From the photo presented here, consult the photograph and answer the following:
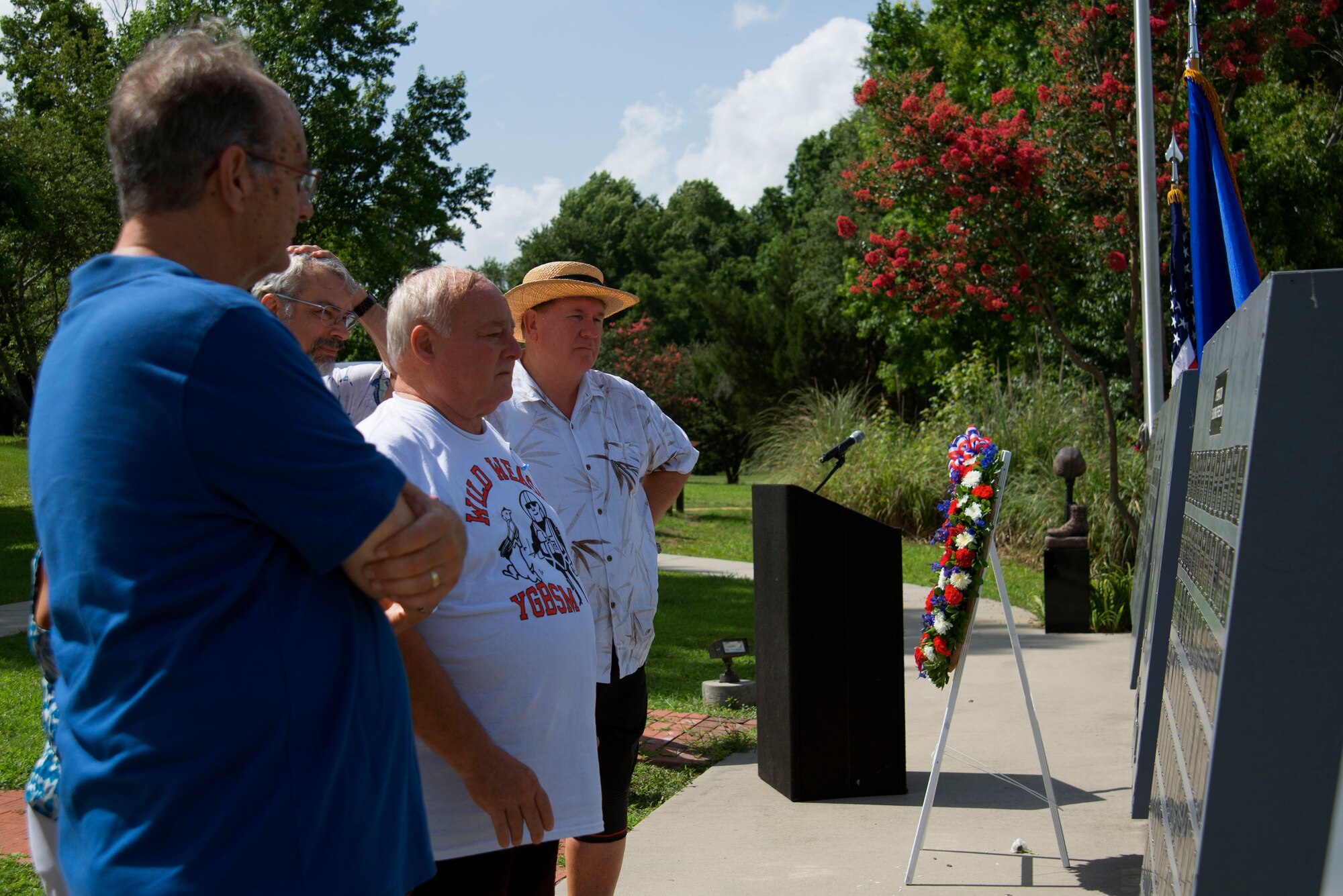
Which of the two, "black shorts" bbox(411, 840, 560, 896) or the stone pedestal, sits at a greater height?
"black shorts" bbox(411, 840, 560, 896)

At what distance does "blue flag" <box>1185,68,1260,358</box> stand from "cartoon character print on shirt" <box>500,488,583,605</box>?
12.8ft

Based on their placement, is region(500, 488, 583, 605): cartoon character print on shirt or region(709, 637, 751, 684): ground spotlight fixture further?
region(709, 637, 751, 684): ground spotlight fixture

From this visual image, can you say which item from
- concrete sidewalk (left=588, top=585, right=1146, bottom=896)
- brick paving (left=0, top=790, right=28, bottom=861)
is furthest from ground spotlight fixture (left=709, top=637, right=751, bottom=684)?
brick paving (left=0, top=790, right=28, bottom=861)

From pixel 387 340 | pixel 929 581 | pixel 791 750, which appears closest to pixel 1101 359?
pixel 929 581

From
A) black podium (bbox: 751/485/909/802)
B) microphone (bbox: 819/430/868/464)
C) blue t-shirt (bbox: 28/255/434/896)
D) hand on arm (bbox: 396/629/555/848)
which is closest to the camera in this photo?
blue t-shirt (bbox: 28/255/434/896)

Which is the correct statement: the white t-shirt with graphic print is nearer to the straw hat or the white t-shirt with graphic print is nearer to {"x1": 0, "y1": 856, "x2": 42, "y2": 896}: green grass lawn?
the straw hat

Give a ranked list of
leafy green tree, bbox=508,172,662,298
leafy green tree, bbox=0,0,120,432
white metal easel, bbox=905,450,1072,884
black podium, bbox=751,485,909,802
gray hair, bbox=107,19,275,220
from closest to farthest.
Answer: gray hair, bbox=107,19,275,220 → white metal easel, bbox=905,450,1072,884 → black podium, bbox=751,485,909,802 → leafy green tree, bbox=0,0,120,432 → leafy green tree, bbox=508,172,662,298

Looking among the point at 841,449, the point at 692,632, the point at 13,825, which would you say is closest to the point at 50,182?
the point at 692,632

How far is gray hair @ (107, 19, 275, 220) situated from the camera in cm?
144

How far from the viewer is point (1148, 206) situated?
8195 millimetres

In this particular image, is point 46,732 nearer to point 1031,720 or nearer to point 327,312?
point 327,312

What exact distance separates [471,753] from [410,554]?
28.7 inches

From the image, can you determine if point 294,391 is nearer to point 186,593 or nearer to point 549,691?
point 186,593

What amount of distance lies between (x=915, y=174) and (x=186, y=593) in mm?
10690
